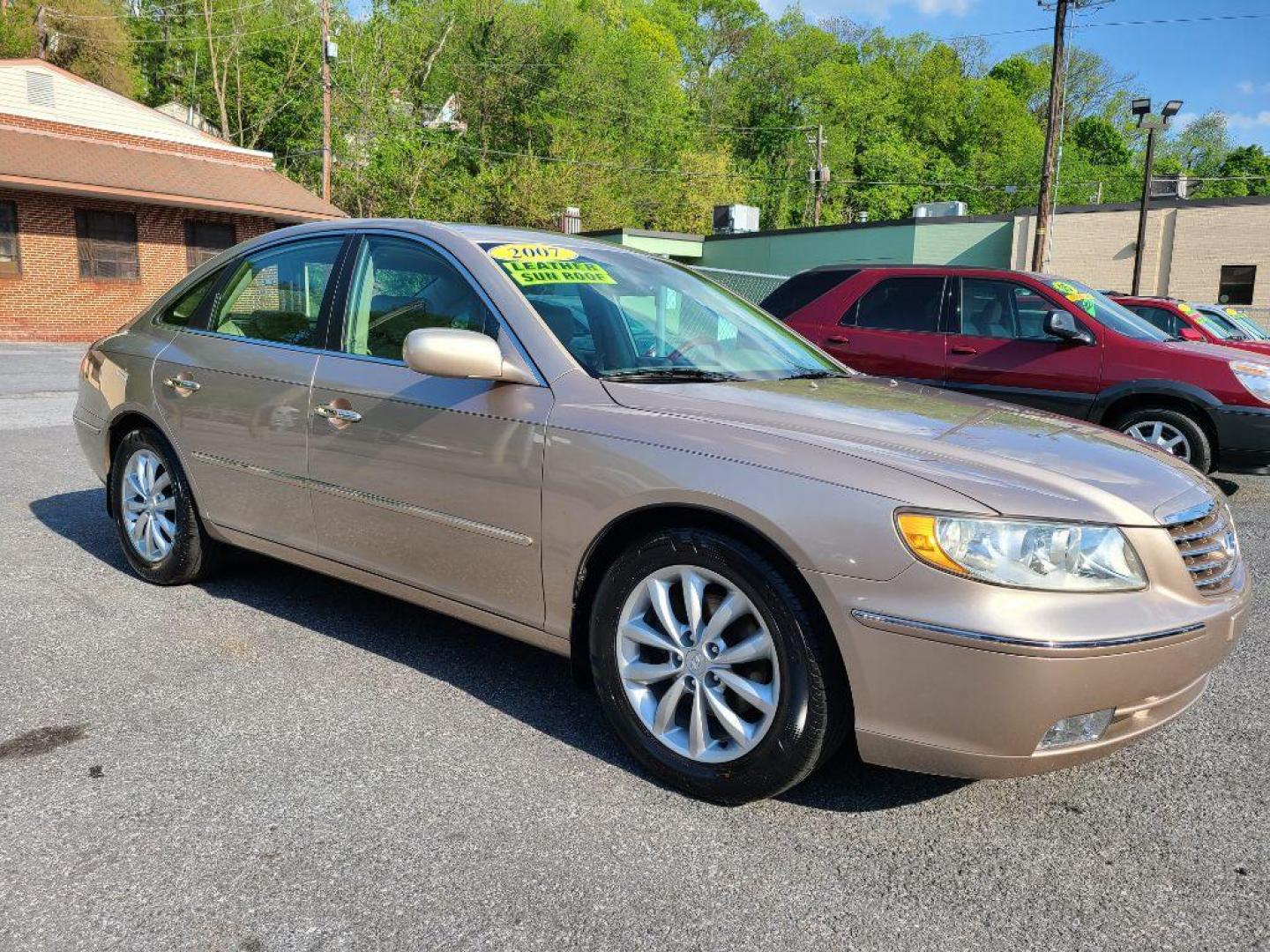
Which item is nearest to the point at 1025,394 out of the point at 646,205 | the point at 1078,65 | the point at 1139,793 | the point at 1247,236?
the point at 1139,793

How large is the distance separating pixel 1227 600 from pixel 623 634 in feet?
5.35

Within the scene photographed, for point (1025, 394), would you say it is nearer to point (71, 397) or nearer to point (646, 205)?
point (71, 397)

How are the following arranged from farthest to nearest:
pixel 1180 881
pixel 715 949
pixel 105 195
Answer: pixel 105 195 < pixel 1180 881 < pixel 715 949

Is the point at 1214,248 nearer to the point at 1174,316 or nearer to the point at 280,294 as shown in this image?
the point at 1174,316

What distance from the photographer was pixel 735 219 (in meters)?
36.0

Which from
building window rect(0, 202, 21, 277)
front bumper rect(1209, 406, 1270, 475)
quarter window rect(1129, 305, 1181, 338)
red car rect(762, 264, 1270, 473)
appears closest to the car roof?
red car rect(762, 264, 1270, 473)

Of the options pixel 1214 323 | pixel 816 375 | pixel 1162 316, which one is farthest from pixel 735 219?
pixel 816 375

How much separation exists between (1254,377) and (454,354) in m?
6.81

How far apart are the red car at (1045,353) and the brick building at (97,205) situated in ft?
67.8

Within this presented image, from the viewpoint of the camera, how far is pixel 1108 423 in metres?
7.86

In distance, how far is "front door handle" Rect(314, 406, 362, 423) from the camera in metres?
3.53

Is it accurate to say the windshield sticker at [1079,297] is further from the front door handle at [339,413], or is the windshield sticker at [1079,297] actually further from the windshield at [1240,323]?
the windshield at [1240,323]

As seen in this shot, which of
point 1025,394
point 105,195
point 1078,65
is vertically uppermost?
point 1078,65

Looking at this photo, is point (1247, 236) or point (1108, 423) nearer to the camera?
point (1108, 423)
